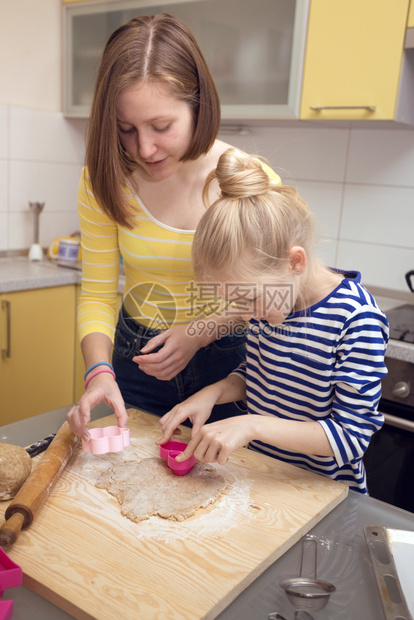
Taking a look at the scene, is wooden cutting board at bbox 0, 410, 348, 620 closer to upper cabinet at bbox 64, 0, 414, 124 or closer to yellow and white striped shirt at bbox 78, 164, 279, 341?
yellow and white striped shirt at bbox 78, 164, 279, 341

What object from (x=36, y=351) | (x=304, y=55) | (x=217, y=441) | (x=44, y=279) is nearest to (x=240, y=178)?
(x=217, y=441)

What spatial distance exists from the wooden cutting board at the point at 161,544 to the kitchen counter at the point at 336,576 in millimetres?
12

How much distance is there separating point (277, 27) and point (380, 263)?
886 millimetres

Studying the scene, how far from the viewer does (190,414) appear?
95 cm

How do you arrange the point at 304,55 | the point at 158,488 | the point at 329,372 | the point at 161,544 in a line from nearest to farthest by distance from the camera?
the point at 161,544 < the point at 158,488 < the point at 329,372 < the point at 304,55

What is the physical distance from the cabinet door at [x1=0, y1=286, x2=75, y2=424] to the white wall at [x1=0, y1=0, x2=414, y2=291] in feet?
1.45

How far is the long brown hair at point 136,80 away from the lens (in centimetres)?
95

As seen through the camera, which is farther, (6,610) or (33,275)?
(33,275)

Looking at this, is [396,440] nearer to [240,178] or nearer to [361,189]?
[361,189]

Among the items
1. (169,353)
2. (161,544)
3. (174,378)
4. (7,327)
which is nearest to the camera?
(161,544)

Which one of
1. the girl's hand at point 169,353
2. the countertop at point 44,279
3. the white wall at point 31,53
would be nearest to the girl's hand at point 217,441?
the girl's hand at point 169,353

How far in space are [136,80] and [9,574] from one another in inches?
30.1

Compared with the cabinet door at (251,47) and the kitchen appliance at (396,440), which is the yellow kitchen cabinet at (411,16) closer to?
the cabinet door at (251,47)

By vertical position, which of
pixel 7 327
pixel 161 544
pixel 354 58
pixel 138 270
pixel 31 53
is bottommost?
pixel 7 327
